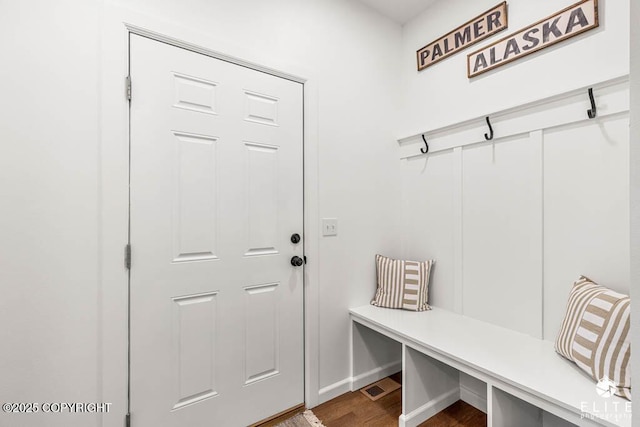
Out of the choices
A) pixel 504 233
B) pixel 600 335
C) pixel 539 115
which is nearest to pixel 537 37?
pixel 539 115

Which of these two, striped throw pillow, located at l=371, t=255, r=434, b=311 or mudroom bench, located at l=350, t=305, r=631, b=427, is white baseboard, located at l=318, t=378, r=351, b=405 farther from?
striped throw pillow, located at l=371, t=255, r=434, b=311

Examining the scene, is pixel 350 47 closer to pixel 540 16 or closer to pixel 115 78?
pixel 540 16

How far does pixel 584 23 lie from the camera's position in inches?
55.2

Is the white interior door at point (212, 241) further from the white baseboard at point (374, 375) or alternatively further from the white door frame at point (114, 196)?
the white baseboard at point (374, 375)

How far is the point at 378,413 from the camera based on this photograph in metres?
1.79

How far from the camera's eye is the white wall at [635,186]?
0.45 metres

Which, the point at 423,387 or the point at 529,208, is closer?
the point at 529,208

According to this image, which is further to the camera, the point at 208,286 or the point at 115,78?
the point at 208,286

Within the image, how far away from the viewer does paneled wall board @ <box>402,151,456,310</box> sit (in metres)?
2.00

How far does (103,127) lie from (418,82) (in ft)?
6.42

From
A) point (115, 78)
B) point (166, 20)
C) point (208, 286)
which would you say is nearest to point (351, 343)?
point (208, 286)

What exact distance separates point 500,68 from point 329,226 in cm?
134

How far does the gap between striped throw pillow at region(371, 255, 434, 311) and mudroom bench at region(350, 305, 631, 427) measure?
2.3 inches

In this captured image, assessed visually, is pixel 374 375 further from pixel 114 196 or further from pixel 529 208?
pixel 114 196
